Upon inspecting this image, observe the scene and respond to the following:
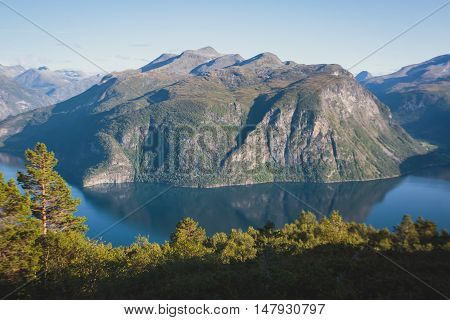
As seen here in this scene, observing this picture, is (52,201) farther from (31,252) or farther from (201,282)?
(201,282)

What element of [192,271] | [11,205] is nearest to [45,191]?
[11,205]

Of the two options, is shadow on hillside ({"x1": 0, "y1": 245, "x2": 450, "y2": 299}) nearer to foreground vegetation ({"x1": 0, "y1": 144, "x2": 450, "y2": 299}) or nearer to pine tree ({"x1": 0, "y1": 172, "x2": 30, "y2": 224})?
foreground vegetation ({"x1": 0, "y1": 144, "x2": 450, "y2": 299})

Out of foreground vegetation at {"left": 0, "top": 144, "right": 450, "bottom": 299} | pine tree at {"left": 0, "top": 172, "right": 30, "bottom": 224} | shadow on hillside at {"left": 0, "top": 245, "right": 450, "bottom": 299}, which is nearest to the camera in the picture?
shadow on hillside at {"left": 0, "top": 245, "right": 450, "bottom": 299}

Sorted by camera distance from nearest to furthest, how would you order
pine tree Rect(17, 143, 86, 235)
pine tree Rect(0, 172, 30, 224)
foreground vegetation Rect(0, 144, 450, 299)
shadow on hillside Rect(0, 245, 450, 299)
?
1. shadow on hillside Rect(0, 245, 450, 299)
2. foreground vegetation Rect(0, 144, 450, 299)
3. pine tree Rect(0, 172, 30, 224)
4. pine tree Rect(17, 143, 86, 235)

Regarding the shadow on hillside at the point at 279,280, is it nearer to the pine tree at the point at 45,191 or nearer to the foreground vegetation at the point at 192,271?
the foreground vegetation at the point at 192,271

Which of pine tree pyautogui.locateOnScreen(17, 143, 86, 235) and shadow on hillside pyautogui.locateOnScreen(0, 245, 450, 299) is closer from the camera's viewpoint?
shadow on hillside pyautogui.locateOnScreen(0, 245, 450, 299)

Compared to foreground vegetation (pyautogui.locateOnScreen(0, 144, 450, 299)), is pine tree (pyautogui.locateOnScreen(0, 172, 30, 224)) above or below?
above

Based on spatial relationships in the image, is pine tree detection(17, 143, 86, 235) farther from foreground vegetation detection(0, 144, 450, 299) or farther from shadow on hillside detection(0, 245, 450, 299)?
shadow on hillside detection(0, 245, 450, 299)

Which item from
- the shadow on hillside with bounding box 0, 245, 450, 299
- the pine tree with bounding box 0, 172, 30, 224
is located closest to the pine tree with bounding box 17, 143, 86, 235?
the pine tree with bounding box 0, 172, 30, 224

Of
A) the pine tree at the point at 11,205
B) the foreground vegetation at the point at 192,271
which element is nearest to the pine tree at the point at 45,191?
the foreground vegetation at the point at 192,271
